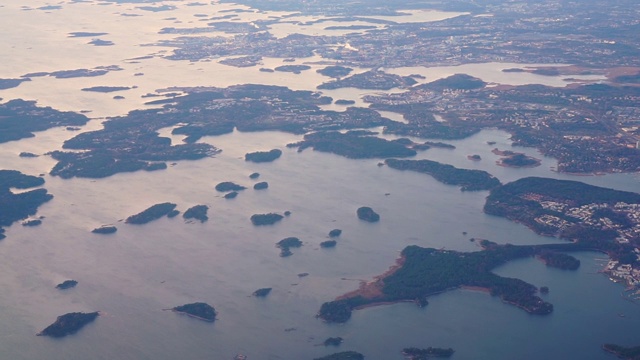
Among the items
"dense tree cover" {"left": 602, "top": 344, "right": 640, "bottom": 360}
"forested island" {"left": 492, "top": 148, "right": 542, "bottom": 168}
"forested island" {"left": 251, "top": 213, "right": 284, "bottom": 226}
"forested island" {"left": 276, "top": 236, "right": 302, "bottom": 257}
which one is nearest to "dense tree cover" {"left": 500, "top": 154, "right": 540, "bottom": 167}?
"forested island" {"left": 492, "top": 148, "right": 542, "bottom": 168}

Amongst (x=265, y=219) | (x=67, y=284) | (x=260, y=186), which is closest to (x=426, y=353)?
(x=265, y=219)

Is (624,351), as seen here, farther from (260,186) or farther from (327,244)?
(260,186)

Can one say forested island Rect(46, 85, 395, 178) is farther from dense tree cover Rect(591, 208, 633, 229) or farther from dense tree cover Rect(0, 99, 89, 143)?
dense tree cover Rect(591, 208, 633, 229)

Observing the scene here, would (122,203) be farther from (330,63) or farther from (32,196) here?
(330,63)

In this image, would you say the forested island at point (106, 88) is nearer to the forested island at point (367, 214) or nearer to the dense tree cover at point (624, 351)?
the forested island at point (367, 214)

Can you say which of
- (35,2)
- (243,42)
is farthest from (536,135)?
(35,2)

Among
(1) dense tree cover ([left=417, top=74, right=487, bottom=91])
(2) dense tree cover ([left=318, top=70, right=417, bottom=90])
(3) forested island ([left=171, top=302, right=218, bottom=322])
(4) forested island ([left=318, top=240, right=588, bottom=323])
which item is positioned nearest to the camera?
(3) forested island ([left=171, top=302, right=218, bottom=322])

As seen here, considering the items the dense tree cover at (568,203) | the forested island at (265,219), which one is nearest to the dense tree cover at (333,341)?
the forested island at (265,219)
